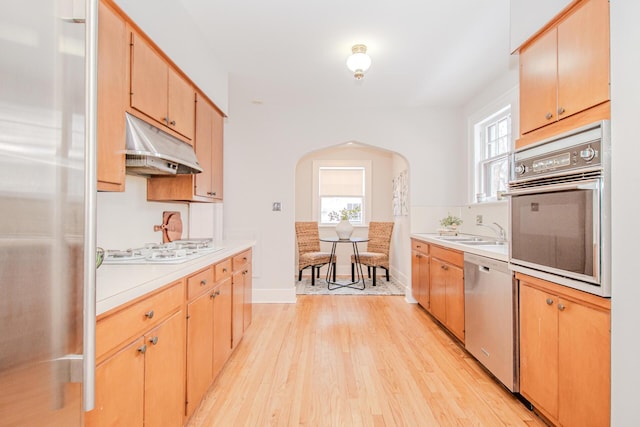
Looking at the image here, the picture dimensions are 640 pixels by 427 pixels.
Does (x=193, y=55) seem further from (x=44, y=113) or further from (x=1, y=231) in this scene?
(x=1, y=231)

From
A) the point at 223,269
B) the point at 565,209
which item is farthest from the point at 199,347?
the point at 565,209

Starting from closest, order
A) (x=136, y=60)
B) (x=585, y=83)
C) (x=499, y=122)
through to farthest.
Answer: (x=585, y=83)
(x=136, y=60)
(x=499, y=122)

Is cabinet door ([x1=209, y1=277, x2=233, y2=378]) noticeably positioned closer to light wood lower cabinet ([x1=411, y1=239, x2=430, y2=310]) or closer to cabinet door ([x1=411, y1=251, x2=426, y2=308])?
light wood lower cabinet ([x1=411, y1=239, x2=430, y2=310])

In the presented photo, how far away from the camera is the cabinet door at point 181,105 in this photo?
2.13 m

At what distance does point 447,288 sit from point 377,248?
2.60m

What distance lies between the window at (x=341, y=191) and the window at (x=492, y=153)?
2.64 meters

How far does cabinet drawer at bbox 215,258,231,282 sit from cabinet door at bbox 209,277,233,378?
39 mm

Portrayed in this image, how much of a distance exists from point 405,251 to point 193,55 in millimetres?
3575

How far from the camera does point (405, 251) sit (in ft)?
15.3

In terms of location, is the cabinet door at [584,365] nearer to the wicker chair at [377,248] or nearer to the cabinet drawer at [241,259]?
the cabinet drawer at [241,259]

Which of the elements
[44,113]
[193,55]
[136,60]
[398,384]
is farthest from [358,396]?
[193,55]

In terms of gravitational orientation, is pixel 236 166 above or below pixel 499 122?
below

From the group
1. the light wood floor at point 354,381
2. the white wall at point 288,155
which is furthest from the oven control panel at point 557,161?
the white wall at point 288,155

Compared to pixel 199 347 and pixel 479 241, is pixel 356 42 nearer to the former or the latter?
Result: pixel 479 241
